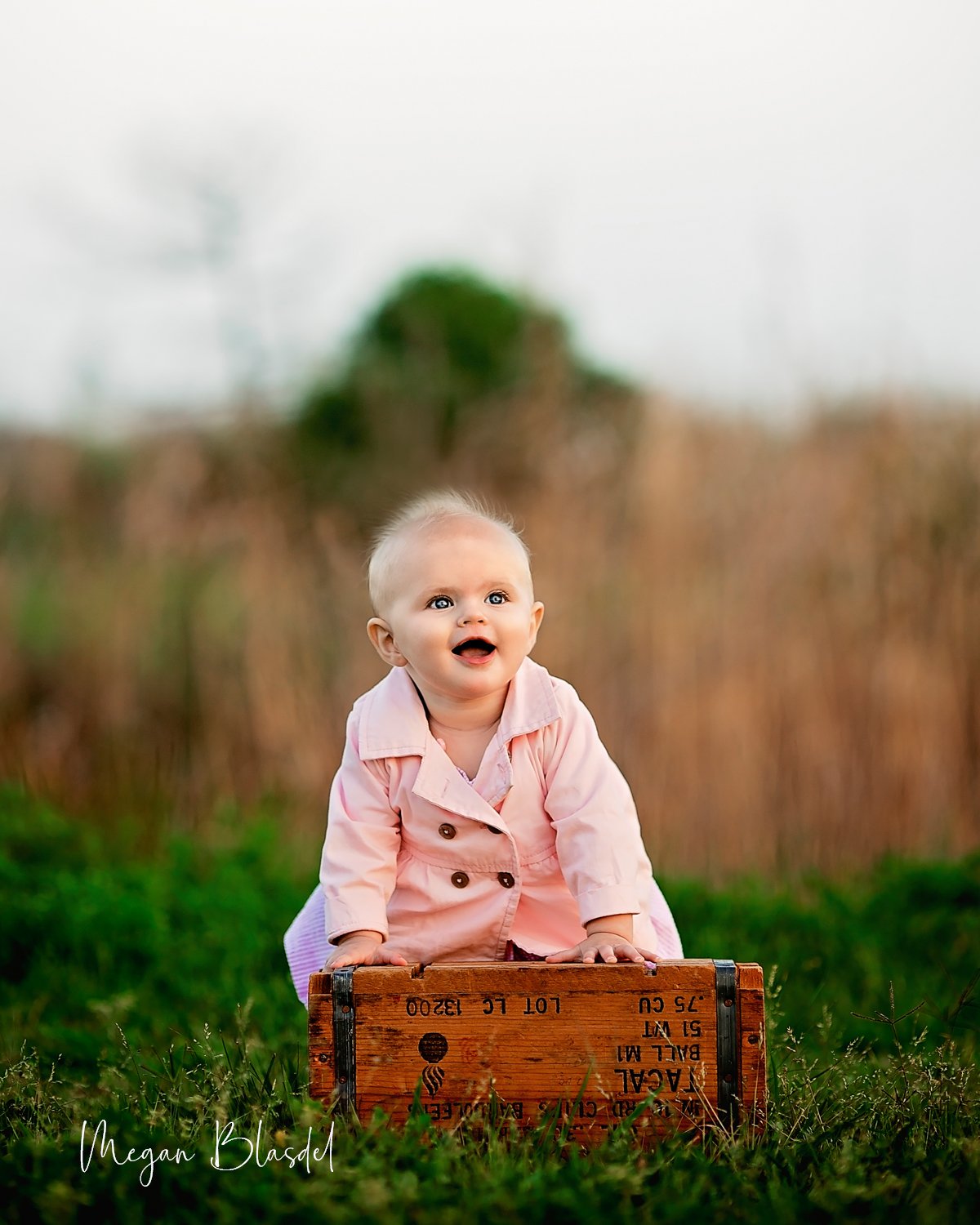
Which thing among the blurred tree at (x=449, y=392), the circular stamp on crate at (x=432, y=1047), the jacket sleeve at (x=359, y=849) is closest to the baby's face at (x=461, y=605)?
the jacket sleeve at (x=359, y=849)

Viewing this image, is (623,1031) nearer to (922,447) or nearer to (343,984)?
(343,984)

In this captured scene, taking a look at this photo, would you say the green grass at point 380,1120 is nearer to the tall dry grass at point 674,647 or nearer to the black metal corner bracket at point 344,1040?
the black metal corner bracket at point 344,1040

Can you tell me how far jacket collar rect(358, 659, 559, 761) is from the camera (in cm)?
260

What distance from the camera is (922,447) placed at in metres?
5.68

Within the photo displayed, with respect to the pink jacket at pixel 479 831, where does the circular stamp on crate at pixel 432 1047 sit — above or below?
below

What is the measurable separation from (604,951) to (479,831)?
0.34 m

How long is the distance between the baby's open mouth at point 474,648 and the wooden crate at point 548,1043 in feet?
1.86

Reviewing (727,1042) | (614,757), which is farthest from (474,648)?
(614,757)

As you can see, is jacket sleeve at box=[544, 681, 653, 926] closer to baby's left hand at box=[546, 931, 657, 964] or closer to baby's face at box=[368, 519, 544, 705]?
baby's left hand at box=[546, 931, 657, 964]

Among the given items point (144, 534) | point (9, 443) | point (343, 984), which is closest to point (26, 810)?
point (144, 534)

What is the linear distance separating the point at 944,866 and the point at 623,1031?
2.63m

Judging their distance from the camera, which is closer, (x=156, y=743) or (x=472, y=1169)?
(x=472, y=1169)

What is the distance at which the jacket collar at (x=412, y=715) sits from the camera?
2596 mm

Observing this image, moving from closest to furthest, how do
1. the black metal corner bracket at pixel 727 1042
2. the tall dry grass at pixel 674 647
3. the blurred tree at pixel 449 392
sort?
the black metal corner bracket at pixel 727 1042
the tall dry grass at pixel 674 647
the blurred tree at pixel 449 392
